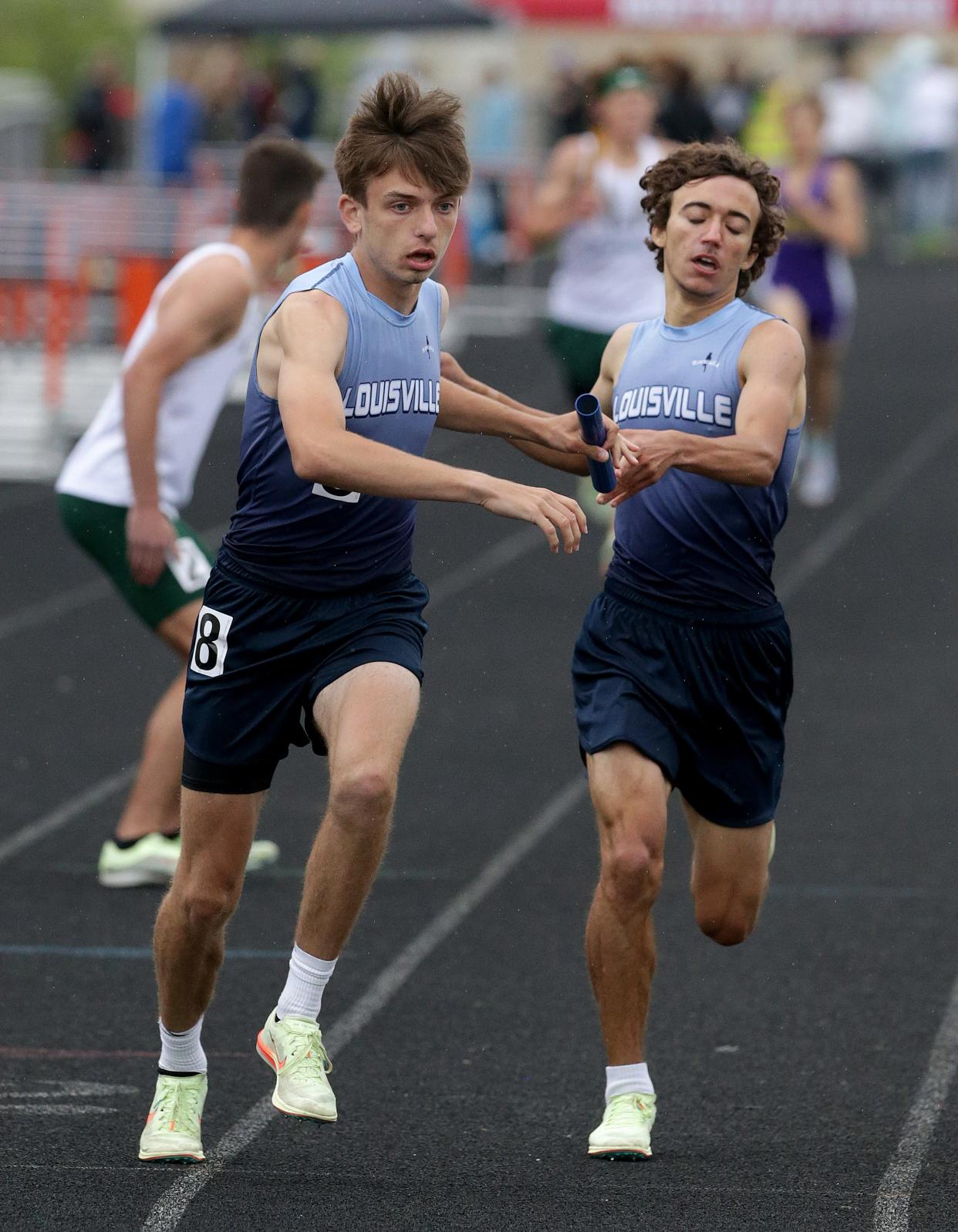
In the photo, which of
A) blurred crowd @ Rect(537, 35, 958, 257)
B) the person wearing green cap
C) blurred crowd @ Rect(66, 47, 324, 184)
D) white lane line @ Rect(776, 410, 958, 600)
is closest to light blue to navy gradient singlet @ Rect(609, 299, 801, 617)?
the person wearing green cap

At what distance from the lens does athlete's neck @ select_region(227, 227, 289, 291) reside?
21.7 ft

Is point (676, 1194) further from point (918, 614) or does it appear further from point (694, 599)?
point (918, 614)

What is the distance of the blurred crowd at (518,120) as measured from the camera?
76.7 ft

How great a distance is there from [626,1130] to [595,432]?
4.61 feet

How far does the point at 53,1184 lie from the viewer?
14.4ft

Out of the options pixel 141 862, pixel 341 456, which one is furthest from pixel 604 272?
pixel 341 456

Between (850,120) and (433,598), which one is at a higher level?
(850,120)

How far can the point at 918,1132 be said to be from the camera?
15.6 feet

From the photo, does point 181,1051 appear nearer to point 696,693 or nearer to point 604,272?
point 696,693

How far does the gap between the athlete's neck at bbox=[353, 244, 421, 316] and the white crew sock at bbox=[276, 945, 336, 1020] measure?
1.30 m

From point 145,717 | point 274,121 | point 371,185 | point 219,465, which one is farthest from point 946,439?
point 371,185

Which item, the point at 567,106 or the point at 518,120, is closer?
the point at 518,120

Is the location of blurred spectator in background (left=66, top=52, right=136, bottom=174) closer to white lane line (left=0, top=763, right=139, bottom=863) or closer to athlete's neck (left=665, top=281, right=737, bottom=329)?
white lane line (left=0, top=763, right=139, bottom=863)

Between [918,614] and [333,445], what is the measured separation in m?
7.41
